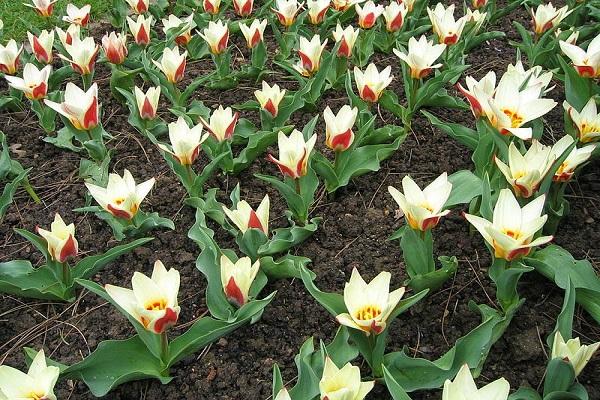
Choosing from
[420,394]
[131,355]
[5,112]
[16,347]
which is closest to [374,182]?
[420,394]

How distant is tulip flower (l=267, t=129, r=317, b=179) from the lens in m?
2.16

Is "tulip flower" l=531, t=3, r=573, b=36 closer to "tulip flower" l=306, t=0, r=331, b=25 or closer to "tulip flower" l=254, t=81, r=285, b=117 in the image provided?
"tulip flower" l=306, t=0, r=331, b=25

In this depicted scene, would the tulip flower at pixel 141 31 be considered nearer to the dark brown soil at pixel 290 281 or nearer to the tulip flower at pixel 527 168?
the dark brown soil at pixel 290 281

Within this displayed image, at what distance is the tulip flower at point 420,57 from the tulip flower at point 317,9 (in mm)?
801

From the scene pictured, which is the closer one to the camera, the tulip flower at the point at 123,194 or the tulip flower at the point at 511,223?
the tulip flower at the point at 511,223

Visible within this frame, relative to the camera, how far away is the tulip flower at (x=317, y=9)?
338 cm

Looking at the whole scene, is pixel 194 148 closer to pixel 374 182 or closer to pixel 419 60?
pixel 374 182

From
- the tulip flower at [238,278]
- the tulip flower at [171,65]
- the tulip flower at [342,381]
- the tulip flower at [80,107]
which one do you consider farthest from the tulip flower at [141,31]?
the tulip flower at [342,381]

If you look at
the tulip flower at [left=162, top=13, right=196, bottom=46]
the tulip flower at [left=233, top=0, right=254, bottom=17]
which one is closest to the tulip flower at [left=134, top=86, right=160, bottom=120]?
the tulip flower at [left=162, top=13, right=196, bottom=46]

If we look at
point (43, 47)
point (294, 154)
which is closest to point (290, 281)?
point (294, 154)

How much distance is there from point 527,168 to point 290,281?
2.78 feet

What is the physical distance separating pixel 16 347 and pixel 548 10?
9.11 feet

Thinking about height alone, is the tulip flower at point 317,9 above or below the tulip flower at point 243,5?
above

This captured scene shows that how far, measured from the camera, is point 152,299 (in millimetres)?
1675
